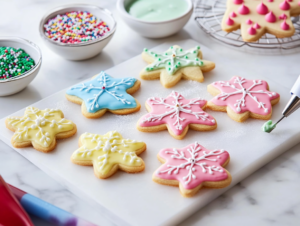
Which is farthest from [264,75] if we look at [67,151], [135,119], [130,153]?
[67,151]

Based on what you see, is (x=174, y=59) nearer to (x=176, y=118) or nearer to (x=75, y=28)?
(x=176, y=118)

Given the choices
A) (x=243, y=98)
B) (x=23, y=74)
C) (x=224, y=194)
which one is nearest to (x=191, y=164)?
(x=224, y=194)

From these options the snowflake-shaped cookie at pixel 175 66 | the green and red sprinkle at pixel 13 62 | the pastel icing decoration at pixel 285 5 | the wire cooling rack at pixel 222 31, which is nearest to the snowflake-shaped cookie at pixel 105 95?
the snowflake-shaped cookie at pixel 175 66

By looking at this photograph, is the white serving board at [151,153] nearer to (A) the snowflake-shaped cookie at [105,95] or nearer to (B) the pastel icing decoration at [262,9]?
(A) the snowflake-shaped cookie at [105,95]

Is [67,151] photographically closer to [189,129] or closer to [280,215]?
[189,129]

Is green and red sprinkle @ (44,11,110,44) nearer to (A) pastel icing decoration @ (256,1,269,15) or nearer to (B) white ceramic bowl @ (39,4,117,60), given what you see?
(B) white ceramic bowl @ (39,4,117,60)
